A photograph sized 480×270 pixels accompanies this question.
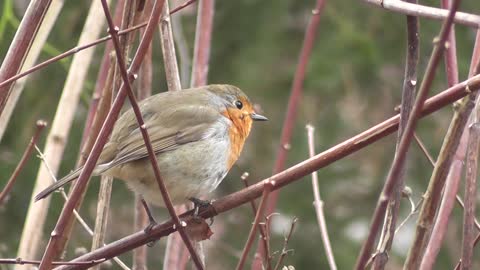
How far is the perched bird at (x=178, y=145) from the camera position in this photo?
2.96m

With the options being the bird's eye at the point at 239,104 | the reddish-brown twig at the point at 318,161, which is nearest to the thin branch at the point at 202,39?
the bird's eye at the point at 239,104

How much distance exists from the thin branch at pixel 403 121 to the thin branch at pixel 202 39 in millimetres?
1087

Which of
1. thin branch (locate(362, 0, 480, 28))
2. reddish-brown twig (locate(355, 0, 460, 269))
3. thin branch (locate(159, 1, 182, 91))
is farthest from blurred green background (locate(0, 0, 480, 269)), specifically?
reddish-brown twig (locate(355, 0, 460, 269))

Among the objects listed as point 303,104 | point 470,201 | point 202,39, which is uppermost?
point 202,39

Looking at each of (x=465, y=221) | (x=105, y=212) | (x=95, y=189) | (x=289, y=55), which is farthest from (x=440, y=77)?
(x=465, y=221)

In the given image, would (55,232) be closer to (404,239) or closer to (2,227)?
(2,227)

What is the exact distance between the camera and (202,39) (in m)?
2.89

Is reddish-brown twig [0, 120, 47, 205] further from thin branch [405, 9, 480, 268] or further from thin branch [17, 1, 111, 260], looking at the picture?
thin branch [405, 9, 480, 268]

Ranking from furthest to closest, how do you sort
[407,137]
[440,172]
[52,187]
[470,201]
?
[52,187], [470,201], [440,172], [407,137]

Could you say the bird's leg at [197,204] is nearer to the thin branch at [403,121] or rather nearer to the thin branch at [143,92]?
the thin branch at [143,92]

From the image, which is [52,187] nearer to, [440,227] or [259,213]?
[259,213]

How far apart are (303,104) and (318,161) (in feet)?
13.3

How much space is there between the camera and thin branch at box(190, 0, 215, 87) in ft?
9.13

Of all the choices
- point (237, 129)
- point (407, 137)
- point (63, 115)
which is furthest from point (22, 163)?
point (237, 129)
